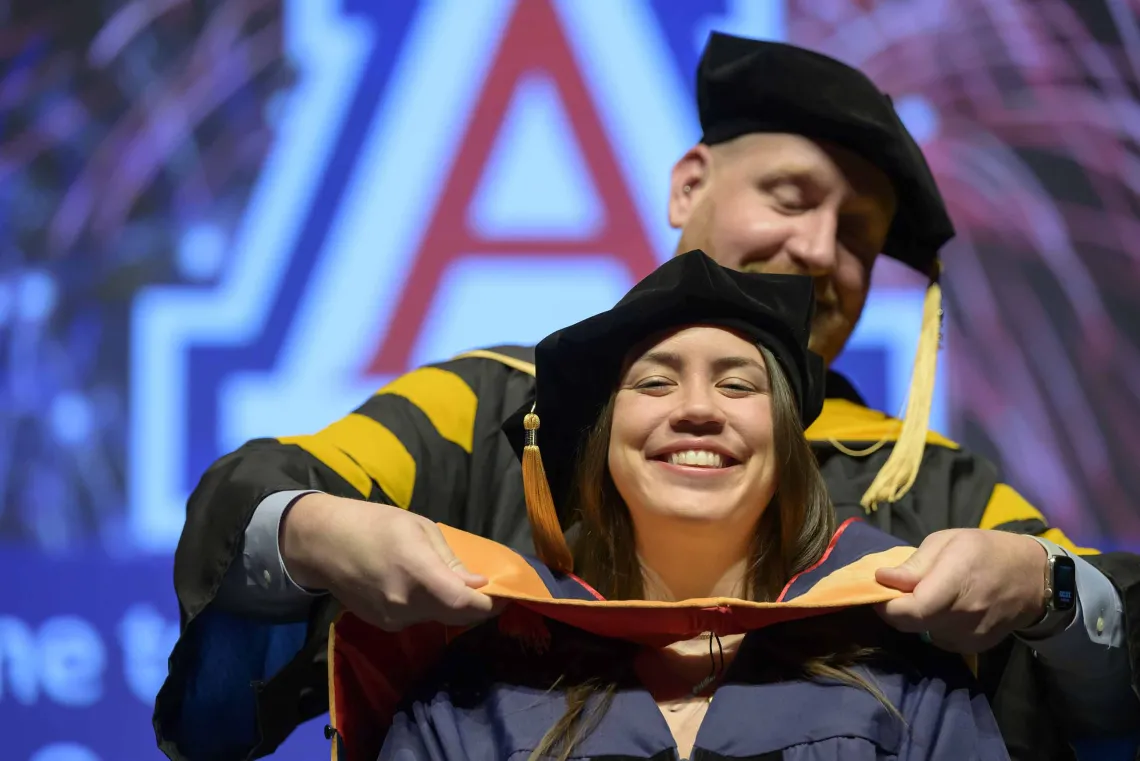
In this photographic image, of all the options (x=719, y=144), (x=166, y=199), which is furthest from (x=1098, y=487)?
(x=166, y=199)

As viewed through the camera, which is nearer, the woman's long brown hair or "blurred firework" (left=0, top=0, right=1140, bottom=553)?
the woman's long brown hair

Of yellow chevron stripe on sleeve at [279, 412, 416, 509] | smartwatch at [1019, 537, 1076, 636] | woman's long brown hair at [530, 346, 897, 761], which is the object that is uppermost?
yellow chevron stripe on sleeve at [279, 412, 416, 509]

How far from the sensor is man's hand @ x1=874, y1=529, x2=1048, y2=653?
157cm

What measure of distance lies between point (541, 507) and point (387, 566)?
293 millimetres

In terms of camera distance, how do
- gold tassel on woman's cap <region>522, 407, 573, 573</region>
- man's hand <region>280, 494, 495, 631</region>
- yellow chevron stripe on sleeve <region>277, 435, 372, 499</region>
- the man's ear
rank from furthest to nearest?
1. the man's ear
2. yellow chevron stripe on sleeve <region>277, 435, 372, 499</region>
3. gold tassel on woman's cap <region>522, 407, 573, 573</region>
4. man's hand <region>280, 494, 495, 631</region>

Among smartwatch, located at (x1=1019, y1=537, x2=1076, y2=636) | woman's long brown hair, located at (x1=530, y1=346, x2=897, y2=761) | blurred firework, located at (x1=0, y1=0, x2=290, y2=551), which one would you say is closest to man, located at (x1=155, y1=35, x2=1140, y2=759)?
smartwatch, located at (x1=1019, y1=537, x2=1076, y2=636)

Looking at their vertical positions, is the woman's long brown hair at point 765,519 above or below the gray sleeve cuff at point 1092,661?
above

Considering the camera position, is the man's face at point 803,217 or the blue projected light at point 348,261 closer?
the man's face at point 803,217

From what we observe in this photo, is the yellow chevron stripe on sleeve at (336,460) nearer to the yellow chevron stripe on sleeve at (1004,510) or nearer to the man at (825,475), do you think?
the man at (825,475)

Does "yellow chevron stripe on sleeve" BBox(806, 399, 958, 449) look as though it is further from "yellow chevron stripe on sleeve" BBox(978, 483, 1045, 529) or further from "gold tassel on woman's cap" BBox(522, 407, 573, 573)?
"gold tassel on woman's cap" BBox(522, 407, 573, 573)

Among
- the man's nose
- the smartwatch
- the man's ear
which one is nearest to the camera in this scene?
the smartwatch

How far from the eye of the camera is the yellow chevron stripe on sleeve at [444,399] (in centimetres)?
221

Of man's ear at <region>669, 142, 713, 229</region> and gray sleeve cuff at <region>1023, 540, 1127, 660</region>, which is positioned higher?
man's ear at <region>669, 142, 713, 229</region>

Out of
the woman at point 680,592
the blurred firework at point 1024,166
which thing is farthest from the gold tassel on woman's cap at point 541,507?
the blurred firework at point 1024,166
